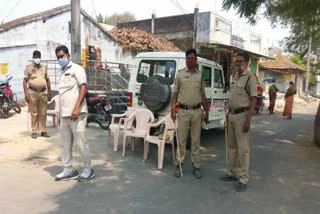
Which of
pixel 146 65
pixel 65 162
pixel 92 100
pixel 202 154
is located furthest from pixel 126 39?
pixel 65 162

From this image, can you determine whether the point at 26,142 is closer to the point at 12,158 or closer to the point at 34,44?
the point at 12,158

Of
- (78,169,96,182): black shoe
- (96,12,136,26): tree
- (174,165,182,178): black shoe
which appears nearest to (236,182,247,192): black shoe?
(174,165,182,178): black shoe

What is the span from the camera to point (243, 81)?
17.7 ft

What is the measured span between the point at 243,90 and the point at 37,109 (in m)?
4.98

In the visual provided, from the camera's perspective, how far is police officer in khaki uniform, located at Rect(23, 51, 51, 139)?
8195 millimetres

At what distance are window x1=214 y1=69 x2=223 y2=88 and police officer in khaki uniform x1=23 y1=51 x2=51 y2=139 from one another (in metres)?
3.85

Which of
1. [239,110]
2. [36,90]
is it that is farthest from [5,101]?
[239,110]

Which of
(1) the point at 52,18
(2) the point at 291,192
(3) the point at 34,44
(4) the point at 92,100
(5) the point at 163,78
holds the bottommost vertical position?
(2) the point at 291,192

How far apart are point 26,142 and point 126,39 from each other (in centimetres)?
1202

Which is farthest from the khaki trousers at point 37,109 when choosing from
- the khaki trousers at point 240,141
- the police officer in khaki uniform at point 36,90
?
the khaki trousers at point 240,141

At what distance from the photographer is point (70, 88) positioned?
17.5ft

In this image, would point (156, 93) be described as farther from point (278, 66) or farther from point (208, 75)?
point (278, 66)

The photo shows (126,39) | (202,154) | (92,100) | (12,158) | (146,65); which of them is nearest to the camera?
(12,158)

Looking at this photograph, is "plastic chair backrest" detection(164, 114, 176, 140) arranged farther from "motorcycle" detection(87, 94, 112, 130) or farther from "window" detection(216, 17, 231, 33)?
"window" detection(216, 17, 231, 33)
